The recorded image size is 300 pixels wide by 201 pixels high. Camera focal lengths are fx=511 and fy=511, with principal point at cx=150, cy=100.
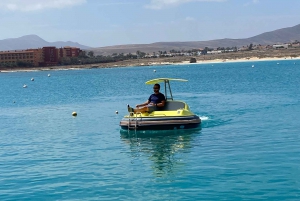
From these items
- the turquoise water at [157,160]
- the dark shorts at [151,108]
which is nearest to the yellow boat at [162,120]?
the dark shorts at [151,108]

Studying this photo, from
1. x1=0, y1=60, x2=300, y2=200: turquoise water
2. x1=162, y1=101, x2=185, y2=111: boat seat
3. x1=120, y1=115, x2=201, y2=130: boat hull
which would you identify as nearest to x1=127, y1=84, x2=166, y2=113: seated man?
x1=162, y1=101, x2=185, y2=111: boat seat

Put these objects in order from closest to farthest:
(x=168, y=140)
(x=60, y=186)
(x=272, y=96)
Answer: (x=60, y=186) < (x=168, y=140) < (x=272, y=96)

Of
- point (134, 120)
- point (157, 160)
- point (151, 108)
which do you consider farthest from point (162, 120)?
point (157, 160)

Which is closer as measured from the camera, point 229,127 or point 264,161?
point 264,161

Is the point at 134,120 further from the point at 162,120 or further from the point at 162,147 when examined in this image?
the point at 162,147

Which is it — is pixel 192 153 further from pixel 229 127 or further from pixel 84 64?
pixel 84 64

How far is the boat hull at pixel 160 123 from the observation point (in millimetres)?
21828

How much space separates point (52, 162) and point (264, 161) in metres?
7.10

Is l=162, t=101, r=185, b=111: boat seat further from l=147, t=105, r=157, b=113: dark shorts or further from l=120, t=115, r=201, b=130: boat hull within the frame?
l=120, t=115, r=201, b=130: boat hull

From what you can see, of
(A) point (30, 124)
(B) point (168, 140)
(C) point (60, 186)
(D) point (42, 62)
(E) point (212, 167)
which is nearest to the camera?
(C) point (60, 186)

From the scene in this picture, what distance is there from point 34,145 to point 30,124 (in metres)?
7.65

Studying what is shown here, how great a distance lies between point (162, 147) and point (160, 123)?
8.84 ft

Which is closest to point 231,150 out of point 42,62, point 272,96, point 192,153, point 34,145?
point 192,153

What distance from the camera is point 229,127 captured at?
2302 cm
